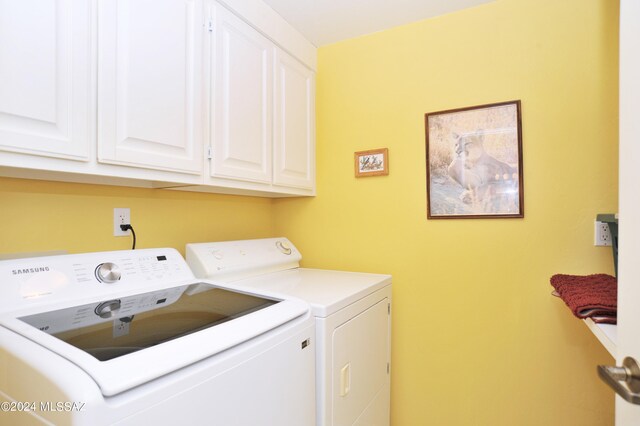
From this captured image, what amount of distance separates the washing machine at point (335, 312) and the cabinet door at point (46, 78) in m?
0.72

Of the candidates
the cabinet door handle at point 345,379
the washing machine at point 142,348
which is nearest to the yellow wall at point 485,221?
the cabinet door handle at point 345,379

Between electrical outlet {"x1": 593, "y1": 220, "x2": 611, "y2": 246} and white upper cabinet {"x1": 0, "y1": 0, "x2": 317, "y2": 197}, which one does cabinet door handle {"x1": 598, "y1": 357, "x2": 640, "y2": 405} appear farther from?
white upper cabinet {"x1": 0, "y1": 0, "x2": 317, "y2": 197}

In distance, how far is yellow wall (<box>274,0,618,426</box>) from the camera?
1.43m

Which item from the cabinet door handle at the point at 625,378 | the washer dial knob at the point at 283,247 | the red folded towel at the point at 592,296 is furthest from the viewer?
the washer dial knob at the point at 283,247

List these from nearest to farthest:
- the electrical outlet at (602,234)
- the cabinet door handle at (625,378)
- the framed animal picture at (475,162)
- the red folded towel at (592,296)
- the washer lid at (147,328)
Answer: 1. the cabinet door handle at (625,378)
2. the washer lid at (147,328)
3. the red folded towel at (592,296)
4. the electrical outlet at (602,234)
5. the framed animal picture at (475,162)

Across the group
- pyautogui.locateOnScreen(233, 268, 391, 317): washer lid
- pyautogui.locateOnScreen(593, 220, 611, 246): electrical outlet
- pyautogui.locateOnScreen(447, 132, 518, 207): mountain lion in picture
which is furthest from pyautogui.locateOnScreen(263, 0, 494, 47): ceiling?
pyautogui.locateOnScreen(233, 268, 391, 317): washer lid

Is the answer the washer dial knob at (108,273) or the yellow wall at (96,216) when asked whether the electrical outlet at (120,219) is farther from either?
the washer dial knob at (108,273)

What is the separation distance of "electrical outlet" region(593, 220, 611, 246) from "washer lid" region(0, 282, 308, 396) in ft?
4.38

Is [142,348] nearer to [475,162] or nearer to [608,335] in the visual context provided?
[608,335]

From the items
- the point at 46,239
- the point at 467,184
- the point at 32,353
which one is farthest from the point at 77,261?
the point at 467,184

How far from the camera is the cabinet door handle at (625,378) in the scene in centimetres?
52

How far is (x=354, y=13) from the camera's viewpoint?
176 cm

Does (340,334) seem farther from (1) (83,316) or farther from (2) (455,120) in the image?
(2) (455,120)

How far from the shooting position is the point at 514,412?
1.55 meters
